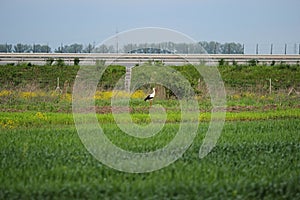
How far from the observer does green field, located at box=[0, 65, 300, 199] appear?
8.68 metres

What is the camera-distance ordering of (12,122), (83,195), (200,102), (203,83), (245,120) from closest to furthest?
(83,195)
(12,122)
(245,120)
(200,102)
(203,83)

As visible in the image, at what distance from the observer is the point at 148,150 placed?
1255 cm

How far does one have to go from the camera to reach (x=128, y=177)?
9.76 m

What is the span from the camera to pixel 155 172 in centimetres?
Answer: 1009

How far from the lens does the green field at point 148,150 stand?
8680mm

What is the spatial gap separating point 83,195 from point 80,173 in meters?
1.33

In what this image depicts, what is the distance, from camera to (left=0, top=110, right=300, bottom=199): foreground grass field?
28.2ft

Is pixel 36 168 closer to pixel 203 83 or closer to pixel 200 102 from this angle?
pixel 200 102

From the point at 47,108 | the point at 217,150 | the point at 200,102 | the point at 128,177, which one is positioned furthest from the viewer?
the point at 200,102

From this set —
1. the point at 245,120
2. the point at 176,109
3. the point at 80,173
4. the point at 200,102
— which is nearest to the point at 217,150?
the point at 80,173

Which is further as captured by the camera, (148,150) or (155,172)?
(148,150)

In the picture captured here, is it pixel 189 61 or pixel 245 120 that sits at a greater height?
pixel 189 61

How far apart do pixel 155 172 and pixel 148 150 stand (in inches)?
97.5

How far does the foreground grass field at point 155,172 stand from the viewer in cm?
860
